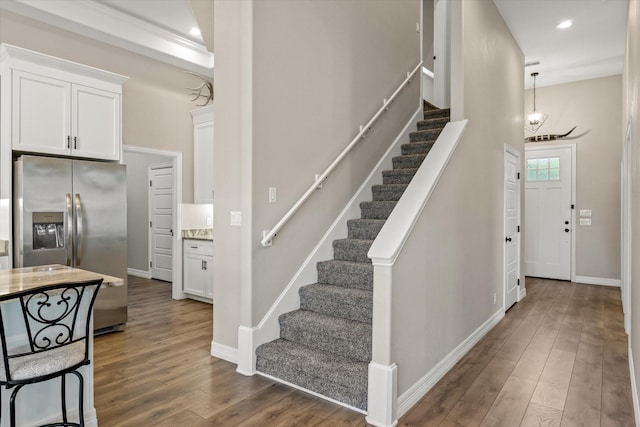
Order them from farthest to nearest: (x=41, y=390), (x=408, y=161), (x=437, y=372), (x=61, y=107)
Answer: (x=408, y=161)
(x=61, y=107)
(x=437, y=372)
(x=41, y=390)

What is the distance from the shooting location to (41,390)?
2053 mm

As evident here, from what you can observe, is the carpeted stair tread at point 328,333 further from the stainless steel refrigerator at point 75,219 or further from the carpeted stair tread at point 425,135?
the carpeted stair tread at point 425,135

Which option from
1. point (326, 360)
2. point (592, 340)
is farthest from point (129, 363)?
point (592, 340)

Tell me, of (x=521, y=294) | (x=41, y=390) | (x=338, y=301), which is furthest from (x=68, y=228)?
(x=521, y=294)

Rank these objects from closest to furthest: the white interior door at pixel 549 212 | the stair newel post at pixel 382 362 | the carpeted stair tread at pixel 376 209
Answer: the stair newel post at pixel 382 362 < the carpeted stair tread at pixel 376 209 < the white interior door at pixel 549 212

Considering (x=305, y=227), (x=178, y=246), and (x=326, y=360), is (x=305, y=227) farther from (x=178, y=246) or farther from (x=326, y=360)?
(x=178, y=246)

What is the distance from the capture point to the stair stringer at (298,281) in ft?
9.91

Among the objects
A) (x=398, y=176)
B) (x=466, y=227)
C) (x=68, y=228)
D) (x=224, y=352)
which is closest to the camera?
(x=224, y=352)

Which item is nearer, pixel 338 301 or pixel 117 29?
pixel 338 301

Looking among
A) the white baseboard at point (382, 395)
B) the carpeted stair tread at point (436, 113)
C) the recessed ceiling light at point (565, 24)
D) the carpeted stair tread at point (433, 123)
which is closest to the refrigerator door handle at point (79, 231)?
the white baseboard at point (382, 395)

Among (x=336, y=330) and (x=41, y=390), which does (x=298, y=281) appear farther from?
(x=41, y=390)

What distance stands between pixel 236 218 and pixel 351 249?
1.12 m

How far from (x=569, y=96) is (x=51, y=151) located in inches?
321

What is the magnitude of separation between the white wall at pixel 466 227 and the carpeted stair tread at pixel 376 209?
735mm
